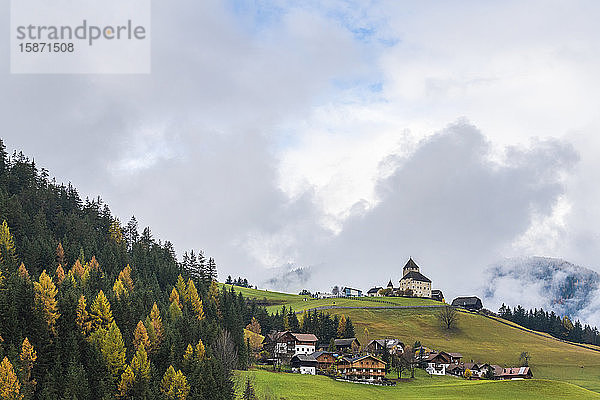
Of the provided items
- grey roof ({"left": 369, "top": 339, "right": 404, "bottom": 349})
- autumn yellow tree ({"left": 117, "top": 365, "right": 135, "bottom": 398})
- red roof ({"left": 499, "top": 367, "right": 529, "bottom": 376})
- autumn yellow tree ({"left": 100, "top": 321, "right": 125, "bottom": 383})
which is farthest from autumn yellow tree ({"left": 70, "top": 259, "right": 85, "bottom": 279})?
red roof ({"left": 499, "top": 367, "right": 529, "bottom": 376})

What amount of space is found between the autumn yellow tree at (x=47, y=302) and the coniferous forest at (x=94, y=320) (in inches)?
5.6

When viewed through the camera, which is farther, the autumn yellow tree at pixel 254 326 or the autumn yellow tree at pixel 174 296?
the autumn yellow tree at pixel 254 326

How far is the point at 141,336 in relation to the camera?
93812 mm

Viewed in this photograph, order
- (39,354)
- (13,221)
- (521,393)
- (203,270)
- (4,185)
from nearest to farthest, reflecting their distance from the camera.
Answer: (39,354)
(521,393)
(13,221)
(4,185)
(203,270)

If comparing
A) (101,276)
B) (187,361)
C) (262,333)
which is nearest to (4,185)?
(101,276)

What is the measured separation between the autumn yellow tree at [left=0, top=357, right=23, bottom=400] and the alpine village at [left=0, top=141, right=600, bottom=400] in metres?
0.11

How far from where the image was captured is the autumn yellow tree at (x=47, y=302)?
89.0 metres

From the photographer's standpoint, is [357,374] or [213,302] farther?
[213,302]

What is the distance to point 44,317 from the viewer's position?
290 feet

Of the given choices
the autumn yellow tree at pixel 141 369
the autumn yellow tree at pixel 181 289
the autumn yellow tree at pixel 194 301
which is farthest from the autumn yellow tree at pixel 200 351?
the autumn yellow tree at pixel 181 289

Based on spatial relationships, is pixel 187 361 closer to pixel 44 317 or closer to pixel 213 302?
pixel 44 317

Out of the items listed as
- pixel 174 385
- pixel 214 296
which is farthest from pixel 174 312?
pixel 174 385

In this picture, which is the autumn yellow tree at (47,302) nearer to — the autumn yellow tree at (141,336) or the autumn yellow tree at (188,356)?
the autumn yellow tree at (141,336)

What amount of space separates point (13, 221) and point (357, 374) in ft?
257
